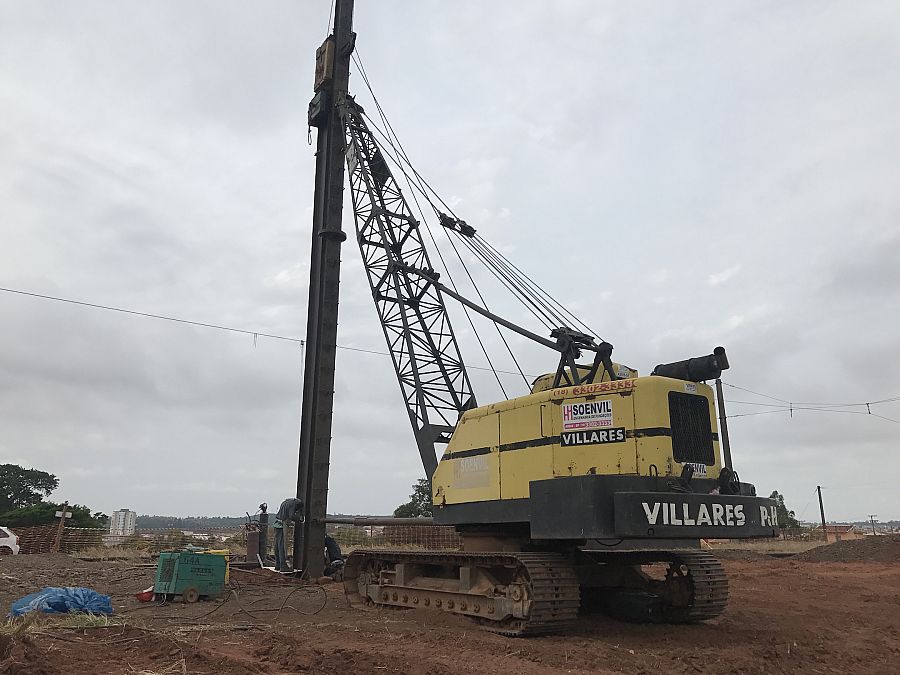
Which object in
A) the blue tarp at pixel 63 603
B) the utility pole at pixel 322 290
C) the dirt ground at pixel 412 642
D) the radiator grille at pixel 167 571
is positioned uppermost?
the utility pole at pixel 322 290

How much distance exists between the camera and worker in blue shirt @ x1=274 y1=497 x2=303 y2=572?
16422mm

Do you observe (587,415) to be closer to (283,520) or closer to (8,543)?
Result: (283,520)

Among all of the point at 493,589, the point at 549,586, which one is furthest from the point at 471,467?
the point at 549,586

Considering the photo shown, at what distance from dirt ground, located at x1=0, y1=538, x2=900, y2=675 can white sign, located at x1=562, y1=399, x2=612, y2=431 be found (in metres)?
2.53

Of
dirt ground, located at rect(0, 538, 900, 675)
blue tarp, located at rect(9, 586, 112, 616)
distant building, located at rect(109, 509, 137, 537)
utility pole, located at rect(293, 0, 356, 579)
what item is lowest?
dirt ground, located at rect(0, 538, 900, 675)

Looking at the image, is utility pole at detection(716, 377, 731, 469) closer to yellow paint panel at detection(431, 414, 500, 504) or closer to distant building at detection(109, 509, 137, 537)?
yellow paint panel at detection(431, 414, 500, 504)

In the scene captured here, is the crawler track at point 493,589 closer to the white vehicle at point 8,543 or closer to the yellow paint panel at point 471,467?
the yellow paint panel at point 471,467

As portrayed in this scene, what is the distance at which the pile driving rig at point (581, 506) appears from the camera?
8.14 metres

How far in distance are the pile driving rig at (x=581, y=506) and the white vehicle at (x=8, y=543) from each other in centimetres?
1529

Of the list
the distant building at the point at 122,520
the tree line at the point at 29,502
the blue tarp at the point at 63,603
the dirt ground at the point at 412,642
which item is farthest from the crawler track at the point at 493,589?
the distant building at the point at 122,520

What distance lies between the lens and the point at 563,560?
8891 mm

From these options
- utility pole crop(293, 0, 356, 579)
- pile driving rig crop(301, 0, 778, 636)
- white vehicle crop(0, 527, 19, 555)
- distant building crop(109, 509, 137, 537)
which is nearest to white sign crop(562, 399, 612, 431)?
pile driving rig crop(301, 0, 778, 636)

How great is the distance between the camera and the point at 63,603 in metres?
9.51

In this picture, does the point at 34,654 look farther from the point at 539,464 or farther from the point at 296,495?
the point at 296,495
